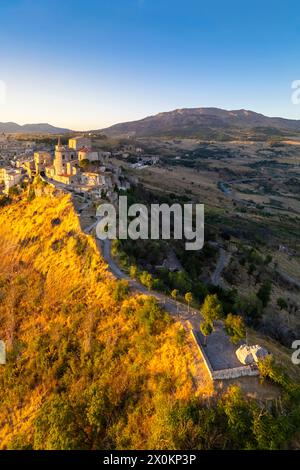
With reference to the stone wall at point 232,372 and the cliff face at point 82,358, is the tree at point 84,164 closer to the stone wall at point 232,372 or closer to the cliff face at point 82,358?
the cliff face at point 82,358

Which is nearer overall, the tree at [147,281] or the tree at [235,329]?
the tree at [235,329]

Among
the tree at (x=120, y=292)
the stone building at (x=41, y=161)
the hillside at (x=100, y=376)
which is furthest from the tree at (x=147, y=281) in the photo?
the stone building at (x=41, y=161)

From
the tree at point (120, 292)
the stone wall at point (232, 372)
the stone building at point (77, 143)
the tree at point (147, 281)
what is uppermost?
the stone building at point (77, 143)

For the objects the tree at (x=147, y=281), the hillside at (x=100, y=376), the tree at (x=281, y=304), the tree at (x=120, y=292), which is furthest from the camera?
the tree at (x=281, y=304)

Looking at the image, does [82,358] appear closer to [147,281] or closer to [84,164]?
[147,281]

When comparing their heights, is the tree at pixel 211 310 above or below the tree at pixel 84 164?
below

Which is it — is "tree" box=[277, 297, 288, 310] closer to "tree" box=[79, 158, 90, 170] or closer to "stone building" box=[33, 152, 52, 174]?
"tree" box=[79, 158, 90, 170]

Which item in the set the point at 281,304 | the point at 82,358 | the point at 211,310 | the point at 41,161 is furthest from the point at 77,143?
the point at 211,310

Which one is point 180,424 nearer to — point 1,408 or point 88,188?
point 1,408
